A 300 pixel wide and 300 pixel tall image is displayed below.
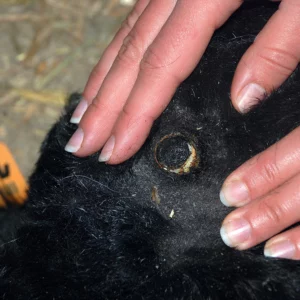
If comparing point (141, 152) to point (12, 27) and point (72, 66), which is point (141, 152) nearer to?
point (72, 66)

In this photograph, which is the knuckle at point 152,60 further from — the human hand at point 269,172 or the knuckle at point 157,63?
the human hand at point 269,172

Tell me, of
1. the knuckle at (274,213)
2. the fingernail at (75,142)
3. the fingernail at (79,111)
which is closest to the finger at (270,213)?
the knuckle at (274,213)

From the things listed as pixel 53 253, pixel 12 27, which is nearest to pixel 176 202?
pixel 53 253

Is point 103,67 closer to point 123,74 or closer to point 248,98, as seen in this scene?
point 123,74

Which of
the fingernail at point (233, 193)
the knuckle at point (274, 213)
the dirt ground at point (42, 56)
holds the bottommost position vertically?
the dirt ground at point (42, 56)

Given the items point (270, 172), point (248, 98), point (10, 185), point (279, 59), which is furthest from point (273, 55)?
point (10, 185)

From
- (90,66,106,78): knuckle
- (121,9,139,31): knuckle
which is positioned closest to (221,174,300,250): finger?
(90,66,106,78): knuckle

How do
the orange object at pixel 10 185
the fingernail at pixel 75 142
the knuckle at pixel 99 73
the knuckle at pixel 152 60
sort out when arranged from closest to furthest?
1. the fingernail at pixel 75 142
2. the knuckle at pixel 152 60
3. the knuckle at pixel 99 73
4. the orange object at pixel 10 185
